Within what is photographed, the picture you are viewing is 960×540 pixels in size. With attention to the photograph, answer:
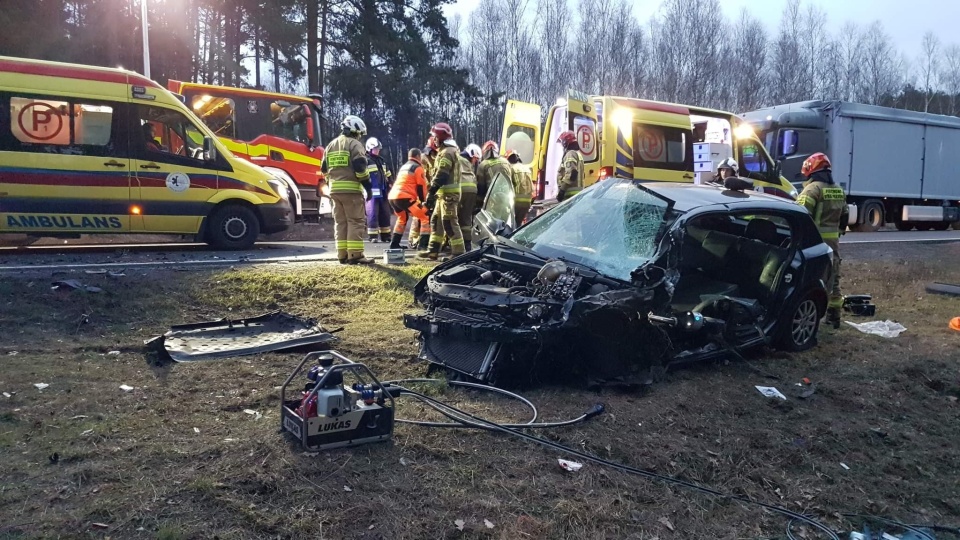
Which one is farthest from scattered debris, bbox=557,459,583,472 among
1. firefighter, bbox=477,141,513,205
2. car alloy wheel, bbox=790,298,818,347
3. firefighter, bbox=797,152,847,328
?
firefighter, bbox=477,141,513,205

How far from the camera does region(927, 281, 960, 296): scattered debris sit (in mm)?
9773

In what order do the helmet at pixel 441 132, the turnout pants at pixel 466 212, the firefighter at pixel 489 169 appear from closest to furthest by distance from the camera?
the helmet at pixel 441 132 < the turnout pants at pixel 466 212 < the firefighter at pixel 489 169

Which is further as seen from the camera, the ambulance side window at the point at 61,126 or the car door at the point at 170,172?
the car door at the point at 170,172

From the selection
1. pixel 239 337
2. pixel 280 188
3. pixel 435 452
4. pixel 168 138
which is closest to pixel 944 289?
pixel 435 452

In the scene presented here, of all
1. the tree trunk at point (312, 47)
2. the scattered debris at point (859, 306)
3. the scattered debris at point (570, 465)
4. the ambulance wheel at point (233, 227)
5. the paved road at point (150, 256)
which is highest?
the tree trunk at point (312, 47)

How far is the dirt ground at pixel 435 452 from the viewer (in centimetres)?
324

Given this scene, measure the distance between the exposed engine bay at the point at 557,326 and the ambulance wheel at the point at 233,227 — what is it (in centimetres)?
606

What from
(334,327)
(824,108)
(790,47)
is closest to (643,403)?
(334,327)

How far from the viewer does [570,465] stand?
3.89 meters

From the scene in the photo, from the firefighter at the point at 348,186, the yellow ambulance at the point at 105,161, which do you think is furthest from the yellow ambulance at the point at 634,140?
the yellow ambulance at the point at 105,161

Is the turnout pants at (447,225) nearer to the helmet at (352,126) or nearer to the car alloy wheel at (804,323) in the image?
the helmet at (352,126)

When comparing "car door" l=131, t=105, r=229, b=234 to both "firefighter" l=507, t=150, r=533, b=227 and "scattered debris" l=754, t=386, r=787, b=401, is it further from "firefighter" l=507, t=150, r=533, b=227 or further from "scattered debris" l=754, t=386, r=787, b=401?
"scattered debris" l=754, t=386, r=787, b=401

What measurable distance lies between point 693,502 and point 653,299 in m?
1.57

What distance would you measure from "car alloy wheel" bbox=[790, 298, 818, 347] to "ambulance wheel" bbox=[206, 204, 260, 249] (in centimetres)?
741
